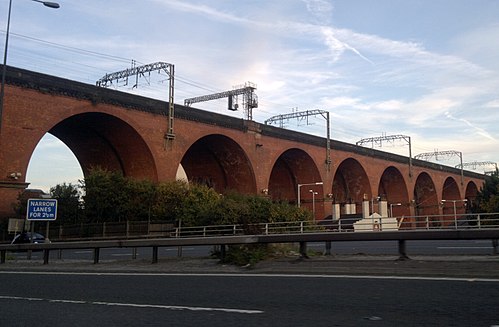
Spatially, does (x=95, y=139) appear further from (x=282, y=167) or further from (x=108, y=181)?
(x=282, y=167)

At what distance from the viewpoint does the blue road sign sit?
18.4 meters

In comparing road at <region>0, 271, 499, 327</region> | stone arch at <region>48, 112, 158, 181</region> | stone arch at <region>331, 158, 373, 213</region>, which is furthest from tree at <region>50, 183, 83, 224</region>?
stone arch at <region>331, 158, 373, 213</region>

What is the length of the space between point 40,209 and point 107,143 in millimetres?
27988

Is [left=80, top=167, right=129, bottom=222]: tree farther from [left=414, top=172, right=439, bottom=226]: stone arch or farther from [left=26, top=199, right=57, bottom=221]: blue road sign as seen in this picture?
[left=414, top=172, right=439, bottom=226]: stone arch

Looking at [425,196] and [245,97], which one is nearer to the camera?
[245,97]

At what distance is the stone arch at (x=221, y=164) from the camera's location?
174 ft

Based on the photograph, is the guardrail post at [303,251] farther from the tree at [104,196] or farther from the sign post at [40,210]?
the tree at [104,196]

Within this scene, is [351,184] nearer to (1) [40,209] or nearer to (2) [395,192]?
(2) [395,192]

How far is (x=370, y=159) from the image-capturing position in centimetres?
7231

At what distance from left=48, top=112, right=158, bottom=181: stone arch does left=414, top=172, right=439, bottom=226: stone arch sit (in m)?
57.6

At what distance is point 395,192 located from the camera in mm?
82750

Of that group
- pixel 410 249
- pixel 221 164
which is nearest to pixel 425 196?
pixel 221 164

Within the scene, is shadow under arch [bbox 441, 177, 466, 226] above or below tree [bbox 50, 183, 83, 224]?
above

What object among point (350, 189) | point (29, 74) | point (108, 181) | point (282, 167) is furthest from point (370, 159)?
point (29, 74)
